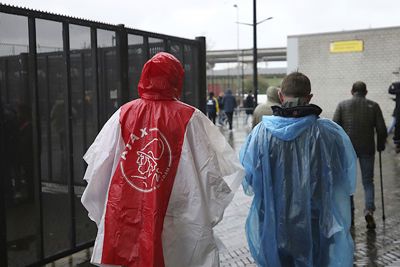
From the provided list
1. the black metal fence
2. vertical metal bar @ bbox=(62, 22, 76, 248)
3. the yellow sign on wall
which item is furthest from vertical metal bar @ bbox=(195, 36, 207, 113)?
the yellow sign on wall

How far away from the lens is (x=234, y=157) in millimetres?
3375

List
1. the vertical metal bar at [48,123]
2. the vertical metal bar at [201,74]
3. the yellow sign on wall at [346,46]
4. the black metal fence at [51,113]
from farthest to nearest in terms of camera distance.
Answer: the yellow sign on wall at [346,46]
the vertical metal bar at [201,74]
the vertical metal bar at [48,123]
the black metal fence at [51,113]

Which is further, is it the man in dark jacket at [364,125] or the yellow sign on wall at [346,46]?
the yellow sign on wall at [346,46]

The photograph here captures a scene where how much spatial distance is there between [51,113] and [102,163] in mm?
1828

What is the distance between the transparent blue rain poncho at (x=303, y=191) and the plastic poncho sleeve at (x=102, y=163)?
3.31 ft

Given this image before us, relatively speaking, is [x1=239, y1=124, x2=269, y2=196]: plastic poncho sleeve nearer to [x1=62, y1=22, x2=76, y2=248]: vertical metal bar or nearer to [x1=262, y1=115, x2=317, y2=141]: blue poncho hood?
[x1=262, y1=115, x2=317, y2=141]: blue poncho hood

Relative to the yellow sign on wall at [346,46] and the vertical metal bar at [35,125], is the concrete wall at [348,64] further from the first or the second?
the vertical metal bar at [35,125]

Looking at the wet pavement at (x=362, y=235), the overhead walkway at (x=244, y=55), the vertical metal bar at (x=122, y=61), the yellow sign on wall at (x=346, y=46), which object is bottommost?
the wet pavement at (x=362, y=235)

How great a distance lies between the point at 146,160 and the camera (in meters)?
3.16

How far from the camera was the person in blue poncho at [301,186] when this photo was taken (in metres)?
3.47

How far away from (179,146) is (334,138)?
3.77 feet

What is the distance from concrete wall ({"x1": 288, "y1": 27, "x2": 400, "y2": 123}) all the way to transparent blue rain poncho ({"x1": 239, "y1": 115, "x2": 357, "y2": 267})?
64.0 ft

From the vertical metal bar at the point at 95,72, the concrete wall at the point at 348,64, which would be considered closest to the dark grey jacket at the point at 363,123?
the vertical metal bar at the point at 95,72

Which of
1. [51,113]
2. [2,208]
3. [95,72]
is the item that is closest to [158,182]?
[2,208]
